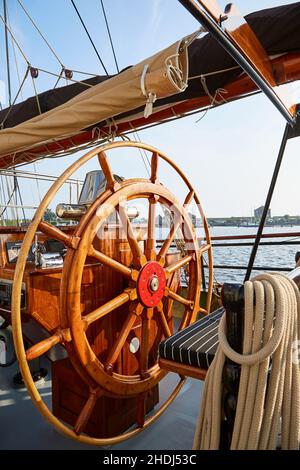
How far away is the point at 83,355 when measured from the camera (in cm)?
134

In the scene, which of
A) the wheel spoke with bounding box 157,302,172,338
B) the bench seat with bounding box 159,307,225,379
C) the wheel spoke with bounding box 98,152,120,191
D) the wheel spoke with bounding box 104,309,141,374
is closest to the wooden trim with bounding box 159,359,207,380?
the bench seat with bounding box 159,307,225,379

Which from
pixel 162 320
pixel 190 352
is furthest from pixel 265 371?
pixel 162 320

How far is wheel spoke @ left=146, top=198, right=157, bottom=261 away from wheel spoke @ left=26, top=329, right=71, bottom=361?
70 cm

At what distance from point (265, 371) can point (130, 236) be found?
3.34 feet

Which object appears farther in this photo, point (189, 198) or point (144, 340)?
point (189, 198)

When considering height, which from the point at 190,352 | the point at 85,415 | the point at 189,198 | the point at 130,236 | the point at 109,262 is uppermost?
the point at 189,198

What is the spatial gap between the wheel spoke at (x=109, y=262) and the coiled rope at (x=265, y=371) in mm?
771

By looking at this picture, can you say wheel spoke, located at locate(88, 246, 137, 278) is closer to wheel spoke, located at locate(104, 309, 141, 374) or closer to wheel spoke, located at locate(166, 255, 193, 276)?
wheel spoke, located at locate(104, 309, 141, 374)

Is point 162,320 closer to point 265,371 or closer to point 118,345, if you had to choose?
point 118,345

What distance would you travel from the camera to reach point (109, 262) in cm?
148

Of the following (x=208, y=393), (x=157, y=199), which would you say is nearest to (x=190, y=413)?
(x=208, y=393)

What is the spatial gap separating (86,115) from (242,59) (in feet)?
2.68

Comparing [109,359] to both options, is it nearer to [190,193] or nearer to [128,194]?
[128,194]
